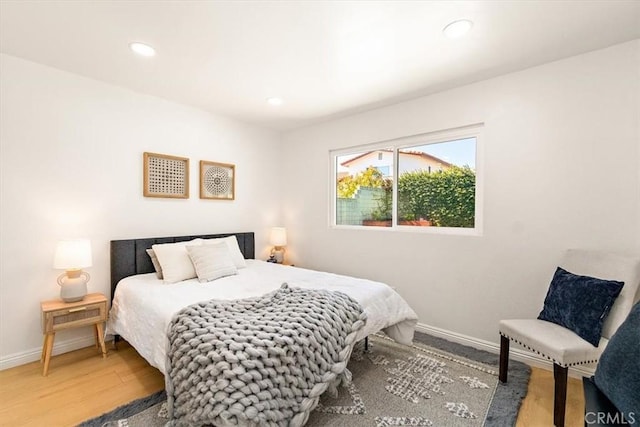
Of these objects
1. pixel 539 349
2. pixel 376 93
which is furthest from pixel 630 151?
pixel 376 93

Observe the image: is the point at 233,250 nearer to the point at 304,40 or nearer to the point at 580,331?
the point at 304,40

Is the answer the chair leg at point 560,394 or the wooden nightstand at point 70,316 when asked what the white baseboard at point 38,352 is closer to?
the wooden nightstand at point 70,316

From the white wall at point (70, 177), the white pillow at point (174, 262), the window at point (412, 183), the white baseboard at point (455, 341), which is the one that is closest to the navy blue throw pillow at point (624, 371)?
the white baseboard at point (455, 341)

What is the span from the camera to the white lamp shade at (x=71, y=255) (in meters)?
2.33

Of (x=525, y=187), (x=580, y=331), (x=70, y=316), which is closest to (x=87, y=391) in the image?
(x=70, y=316)

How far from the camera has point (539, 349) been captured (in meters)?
1.79

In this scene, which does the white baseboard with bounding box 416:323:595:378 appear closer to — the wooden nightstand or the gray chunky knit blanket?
the gray chunky knit blanket

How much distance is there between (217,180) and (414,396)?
2.97m

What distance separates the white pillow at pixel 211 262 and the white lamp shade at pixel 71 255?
793 millimetres

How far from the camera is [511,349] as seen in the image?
2.53m

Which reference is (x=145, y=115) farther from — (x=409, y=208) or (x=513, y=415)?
(x=513, y=415)

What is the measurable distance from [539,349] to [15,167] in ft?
12.8

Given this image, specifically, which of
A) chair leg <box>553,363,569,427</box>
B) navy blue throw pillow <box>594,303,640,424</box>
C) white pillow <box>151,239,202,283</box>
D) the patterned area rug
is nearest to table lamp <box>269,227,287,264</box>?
white pillow <box>151,239,202,283</box>

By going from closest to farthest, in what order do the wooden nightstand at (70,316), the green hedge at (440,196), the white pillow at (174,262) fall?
the wooden nightstand at (70,316)
the white pillow at (174,262)
the green hedge at (440,196)
